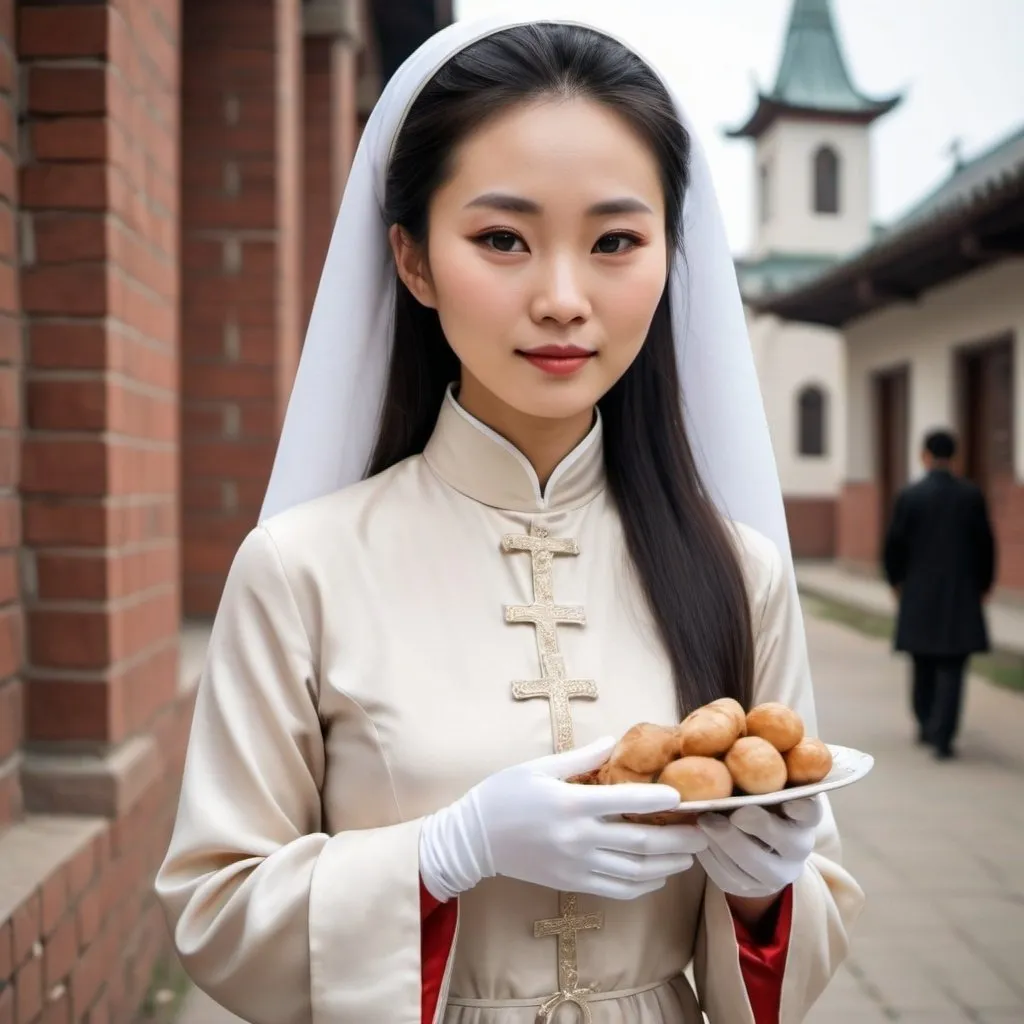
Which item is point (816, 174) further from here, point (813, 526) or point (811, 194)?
point (813, 526)

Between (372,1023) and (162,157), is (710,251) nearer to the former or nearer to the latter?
(372,1023)

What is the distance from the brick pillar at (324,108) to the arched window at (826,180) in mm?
24835

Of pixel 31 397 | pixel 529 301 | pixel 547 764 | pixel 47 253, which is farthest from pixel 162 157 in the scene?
pixel 547 764

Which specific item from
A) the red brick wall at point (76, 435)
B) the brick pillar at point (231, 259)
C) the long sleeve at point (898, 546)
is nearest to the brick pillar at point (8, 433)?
the red brick wall at point (76, 435)

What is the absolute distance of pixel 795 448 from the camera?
26578mm

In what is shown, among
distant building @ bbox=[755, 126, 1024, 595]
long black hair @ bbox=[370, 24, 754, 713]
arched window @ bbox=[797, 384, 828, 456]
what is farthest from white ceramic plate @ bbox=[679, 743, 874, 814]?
arched window @ bbox=[797, 384, 828, 456]

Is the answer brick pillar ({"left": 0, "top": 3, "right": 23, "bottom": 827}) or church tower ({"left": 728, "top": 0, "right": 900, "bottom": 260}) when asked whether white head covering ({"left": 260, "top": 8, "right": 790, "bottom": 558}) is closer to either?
brick pillar ({"left": 0, "top": 3, "right": 23, "bottom": 827})

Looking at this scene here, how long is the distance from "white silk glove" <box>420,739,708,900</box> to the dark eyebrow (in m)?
0.62

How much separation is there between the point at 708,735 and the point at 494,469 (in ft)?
1.69

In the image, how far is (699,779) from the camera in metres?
1.28

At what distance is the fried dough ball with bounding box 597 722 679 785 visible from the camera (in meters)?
1.32

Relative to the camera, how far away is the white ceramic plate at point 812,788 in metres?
1.25

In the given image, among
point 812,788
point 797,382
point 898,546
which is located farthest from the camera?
point 797,382

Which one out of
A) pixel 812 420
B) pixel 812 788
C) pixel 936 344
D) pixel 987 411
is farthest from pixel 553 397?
pixel 812 420
